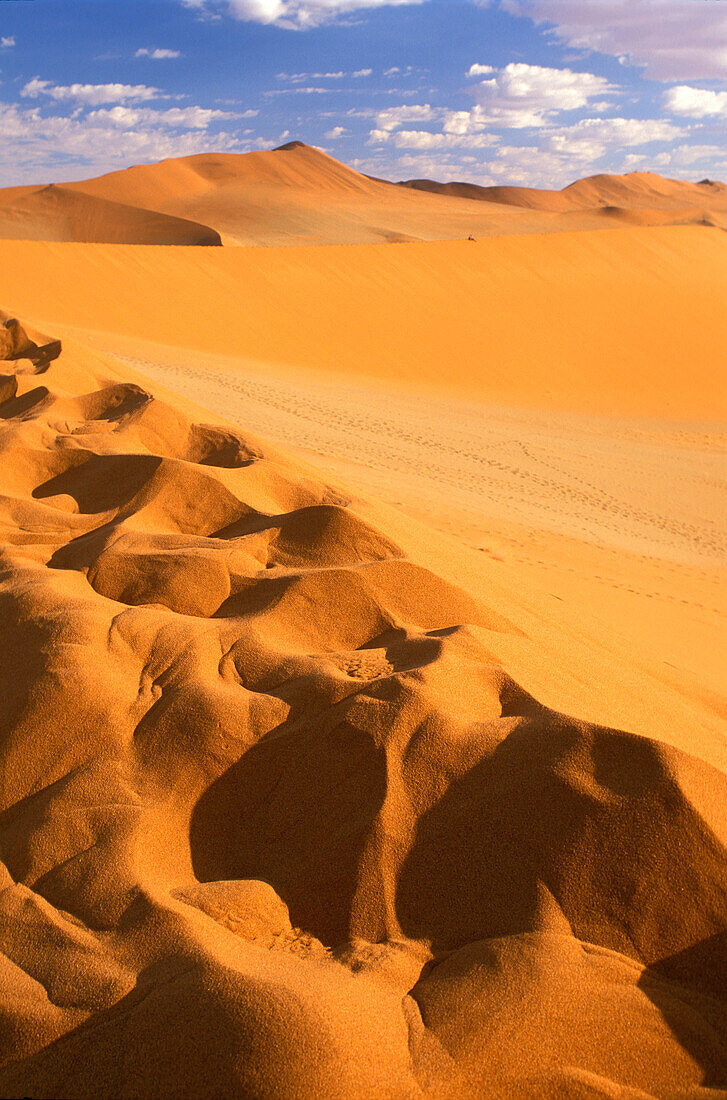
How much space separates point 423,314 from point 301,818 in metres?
22.1

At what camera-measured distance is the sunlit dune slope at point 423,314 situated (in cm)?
1881

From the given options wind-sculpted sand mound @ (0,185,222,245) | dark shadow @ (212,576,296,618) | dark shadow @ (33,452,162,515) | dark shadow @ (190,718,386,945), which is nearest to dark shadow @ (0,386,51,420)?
dark shadow @ (33,452,162,515)

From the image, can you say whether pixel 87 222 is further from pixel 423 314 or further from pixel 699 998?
pixel 699 998

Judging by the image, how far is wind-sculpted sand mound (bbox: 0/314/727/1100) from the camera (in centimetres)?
137

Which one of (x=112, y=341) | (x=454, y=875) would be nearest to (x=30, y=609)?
(x=454, y=875)

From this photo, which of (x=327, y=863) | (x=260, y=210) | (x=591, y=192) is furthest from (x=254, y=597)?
(x=591, y=192)

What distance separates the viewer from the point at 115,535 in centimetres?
313

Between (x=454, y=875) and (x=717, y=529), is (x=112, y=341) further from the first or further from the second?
(x=454, y=875)

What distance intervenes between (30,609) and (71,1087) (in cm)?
153

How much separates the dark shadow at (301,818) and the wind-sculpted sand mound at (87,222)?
1569 inches

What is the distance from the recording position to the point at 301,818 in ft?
6.24

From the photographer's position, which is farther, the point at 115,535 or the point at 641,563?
the point at 641,563

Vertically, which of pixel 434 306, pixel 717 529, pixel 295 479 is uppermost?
pixel 434 306

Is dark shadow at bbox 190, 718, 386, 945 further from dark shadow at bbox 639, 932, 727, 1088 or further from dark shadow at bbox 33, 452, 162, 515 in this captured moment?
dark shadow at bbox 33, 452, 162, 515
